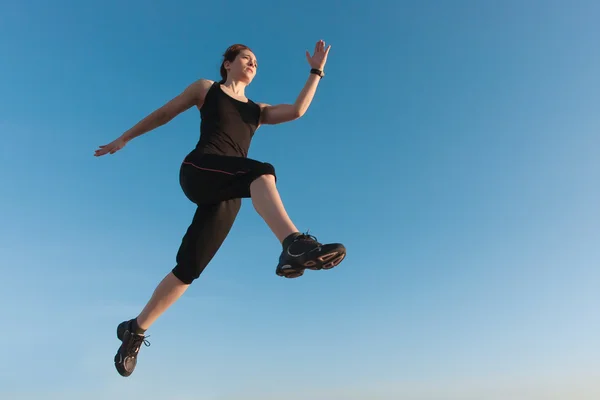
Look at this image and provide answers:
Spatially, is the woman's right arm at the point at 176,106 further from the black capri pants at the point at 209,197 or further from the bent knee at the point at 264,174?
the bent knee at the point at 264,174

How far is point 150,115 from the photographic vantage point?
517cm

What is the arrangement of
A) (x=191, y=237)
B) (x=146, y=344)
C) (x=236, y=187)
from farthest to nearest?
(x=146, y=344) → (x=191, y=237) → (x=236, y=187)

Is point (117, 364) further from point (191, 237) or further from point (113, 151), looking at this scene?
point (113, 151)

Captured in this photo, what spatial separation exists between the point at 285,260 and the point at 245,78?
241cm

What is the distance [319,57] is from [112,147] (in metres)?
2.25

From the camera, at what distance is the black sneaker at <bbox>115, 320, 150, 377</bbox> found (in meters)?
4.95

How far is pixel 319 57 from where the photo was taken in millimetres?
5203

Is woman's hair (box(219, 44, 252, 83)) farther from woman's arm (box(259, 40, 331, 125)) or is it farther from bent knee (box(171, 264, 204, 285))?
bent knee (box(171, 264, 204, 285))

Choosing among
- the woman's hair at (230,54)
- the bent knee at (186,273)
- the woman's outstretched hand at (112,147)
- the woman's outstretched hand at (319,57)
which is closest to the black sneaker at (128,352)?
the bent knee at (186,273)

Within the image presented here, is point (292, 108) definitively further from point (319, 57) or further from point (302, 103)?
point (319, 57)

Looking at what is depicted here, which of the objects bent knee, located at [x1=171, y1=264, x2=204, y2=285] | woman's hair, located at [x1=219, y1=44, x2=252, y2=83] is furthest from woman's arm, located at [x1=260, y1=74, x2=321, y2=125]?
bent knee, located at [x1=171, y1=264, x2=204, y2=285]

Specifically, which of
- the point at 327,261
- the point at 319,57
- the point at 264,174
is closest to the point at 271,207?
the point at 264,174

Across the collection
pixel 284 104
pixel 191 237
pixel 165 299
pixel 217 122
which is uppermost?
pixel 284 104

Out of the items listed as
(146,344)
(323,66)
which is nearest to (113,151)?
(146,344)
